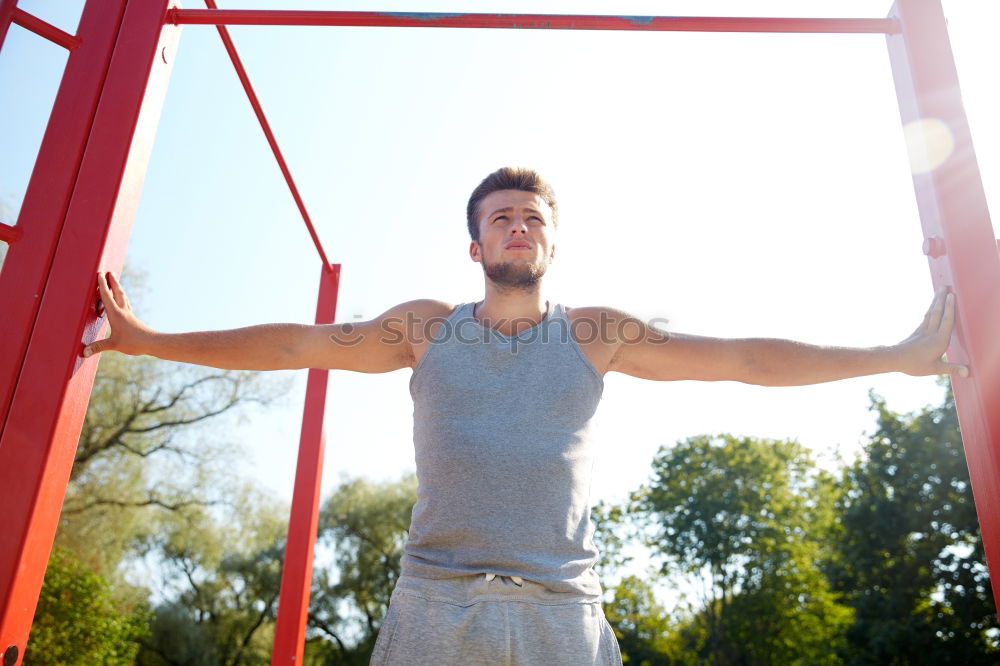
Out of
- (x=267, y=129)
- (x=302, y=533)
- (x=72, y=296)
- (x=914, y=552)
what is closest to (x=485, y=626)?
(x=72, y=296)

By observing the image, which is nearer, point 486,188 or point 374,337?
point 374,337

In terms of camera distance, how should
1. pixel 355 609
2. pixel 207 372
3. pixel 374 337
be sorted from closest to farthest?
pixel 374 337
pixel 207 372
pixel 355 609

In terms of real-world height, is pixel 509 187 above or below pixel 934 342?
above

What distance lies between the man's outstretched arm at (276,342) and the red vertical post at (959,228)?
1.20 metres

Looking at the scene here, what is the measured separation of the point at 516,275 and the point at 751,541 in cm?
1999

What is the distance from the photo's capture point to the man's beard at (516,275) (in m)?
1.89

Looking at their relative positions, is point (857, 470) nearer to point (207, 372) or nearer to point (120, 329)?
point (207, 372)

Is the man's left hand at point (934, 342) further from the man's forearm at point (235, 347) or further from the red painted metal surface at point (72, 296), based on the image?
the red painted metal surface at point (72, 296)

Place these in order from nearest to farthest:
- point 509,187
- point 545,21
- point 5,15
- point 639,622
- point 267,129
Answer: point 5,15
point 545,21
point 509,187
point 267,129
point 639,622

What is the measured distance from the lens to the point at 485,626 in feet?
4.56

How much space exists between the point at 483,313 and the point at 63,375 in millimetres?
1000

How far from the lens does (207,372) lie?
13.4 meters

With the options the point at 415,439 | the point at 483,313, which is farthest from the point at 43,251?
the point at 483,313

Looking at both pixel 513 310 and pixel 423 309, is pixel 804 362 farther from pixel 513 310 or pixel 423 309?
pixel 423 309
